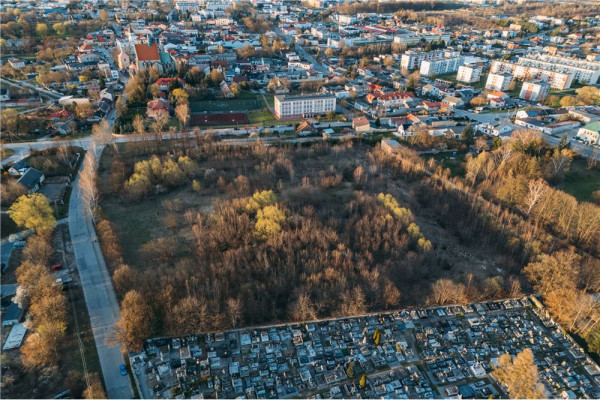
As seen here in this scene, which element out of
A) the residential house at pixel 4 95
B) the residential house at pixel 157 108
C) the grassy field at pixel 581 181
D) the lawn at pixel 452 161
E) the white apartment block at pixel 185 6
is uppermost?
the white apartment block at pixel 185 6

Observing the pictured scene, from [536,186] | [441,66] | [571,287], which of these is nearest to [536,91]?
[441,66]

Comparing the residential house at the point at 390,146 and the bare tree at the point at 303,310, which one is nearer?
the bare tree at the point at 303,310

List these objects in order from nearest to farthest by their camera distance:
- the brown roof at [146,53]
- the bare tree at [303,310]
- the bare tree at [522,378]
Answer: the bare tree at [522,378] → the bare tree at [303,310] → the brown roof at [146,53]


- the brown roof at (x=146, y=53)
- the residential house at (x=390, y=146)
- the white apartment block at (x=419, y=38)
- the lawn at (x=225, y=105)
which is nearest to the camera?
the residential house at (x=390, y=146)

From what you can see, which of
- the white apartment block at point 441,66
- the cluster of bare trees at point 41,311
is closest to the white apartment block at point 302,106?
the white apartment block at point 441,66

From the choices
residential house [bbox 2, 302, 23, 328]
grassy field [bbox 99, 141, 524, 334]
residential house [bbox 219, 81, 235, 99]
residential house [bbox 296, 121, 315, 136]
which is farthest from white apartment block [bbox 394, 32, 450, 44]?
residential house [bbox 2, 302, 23, 328]

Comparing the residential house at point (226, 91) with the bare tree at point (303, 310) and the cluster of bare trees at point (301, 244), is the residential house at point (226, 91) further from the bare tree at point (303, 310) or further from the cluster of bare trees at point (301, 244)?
the bare tree at point (303, 310)

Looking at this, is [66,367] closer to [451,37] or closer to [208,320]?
[208,320]

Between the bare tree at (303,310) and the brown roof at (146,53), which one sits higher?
the brown roof at (146,53)

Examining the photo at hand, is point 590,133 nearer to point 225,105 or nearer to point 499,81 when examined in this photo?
point 499,81
